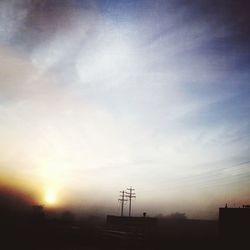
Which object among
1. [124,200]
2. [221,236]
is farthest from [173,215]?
[221,236]

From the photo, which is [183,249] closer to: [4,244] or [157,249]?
[157,249]

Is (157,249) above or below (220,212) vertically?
below

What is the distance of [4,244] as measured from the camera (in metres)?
24.3

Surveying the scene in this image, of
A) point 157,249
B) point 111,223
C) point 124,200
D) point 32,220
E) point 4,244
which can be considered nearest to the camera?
point 4,244

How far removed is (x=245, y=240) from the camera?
117ft

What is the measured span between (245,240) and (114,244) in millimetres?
18112

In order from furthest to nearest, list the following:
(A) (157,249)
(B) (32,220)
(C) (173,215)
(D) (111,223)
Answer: (C) (173,215) → (D) (111,223) → (B) (32,220) → (A) (157,249)

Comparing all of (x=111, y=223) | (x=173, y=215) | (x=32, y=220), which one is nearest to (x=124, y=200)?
(x=111, y=223)

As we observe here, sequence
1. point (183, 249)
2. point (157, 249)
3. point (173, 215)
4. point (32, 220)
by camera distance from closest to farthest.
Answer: point (157, 249)
point (183, 249)
point (32, 220)
point (173, 215)

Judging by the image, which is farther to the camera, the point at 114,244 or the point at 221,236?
the point at 221,236

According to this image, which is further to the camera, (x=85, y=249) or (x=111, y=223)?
(x=111, y=223)

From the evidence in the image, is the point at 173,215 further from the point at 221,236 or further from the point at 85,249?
the point at 85,249

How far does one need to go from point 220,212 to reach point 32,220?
3847cm

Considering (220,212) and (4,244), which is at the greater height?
(220,212)
